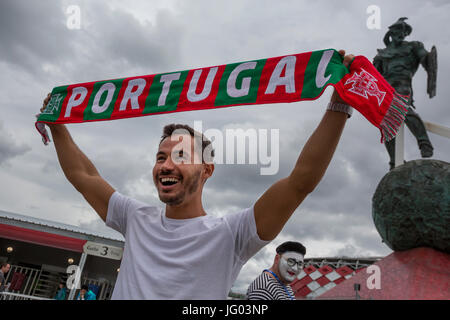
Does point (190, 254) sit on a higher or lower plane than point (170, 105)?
lower

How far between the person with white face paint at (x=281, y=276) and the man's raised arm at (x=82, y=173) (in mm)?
1678

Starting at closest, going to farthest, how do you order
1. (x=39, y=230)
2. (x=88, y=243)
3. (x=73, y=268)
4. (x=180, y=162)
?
(x=180, y=162)
(x=88, y=243)
(x=39, y=230)
(x=73, y=268)

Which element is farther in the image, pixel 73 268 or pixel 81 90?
pixel 73 268

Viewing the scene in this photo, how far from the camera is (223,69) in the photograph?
229 centimetres

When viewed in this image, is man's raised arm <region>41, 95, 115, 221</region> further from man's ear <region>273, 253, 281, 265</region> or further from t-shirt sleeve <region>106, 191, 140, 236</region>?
man's ear <region>273, 253, 281, 265</region>

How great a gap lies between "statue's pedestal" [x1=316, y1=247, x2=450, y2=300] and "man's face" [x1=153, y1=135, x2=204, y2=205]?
12.2ft

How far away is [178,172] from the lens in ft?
5.50

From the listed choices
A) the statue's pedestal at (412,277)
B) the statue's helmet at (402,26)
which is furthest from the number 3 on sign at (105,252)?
the statue's helmet at (402,26)

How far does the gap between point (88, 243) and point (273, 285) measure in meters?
9.19

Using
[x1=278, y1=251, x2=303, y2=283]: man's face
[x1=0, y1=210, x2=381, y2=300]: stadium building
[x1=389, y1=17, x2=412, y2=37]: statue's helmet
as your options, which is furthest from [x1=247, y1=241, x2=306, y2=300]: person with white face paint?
[x1=0, y1=210, x2=381, y2=300]: stadium building

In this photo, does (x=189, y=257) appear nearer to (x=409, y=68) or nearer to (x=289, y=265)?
(x=289, y=265)

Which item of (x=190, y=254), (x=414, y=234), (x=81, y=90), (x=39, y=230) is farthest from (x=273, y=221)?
(x=39, y=230)
